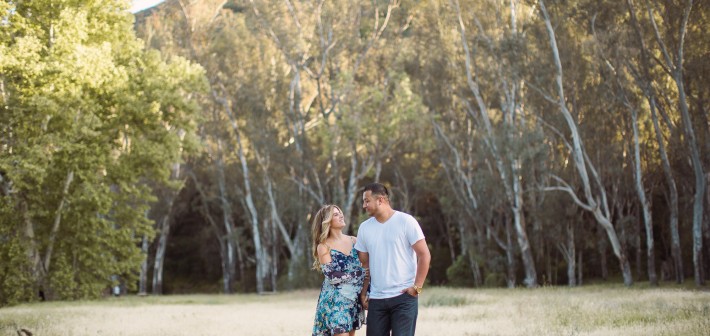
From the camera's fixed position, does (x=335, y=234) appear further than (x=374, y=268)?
Yes

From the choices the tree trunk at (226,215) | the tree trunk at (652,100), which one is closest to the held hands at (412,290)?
→ the tree trunk at (652,100)

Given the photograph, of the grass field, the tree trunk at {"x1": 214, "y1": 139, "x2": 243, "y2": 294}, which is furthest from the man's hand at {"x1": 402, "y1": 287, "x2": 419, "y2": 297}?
the tree trunk at {"x1": 214, "y1": 139, "x2": 243, "y2": 294}

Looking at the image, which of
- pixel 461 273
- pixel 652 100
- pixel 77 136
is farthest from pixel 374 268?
pixel 461 273

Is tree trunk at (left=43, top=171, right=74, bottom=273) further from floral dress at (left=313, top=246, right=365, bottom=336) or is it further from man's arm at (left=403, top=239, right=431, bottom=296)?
man's arm at (left=403, top=239, right=431, bottom=296)

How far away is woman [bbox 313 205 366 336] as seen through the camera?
25.1ft

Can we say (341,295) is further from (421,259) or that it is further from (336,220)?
(421,259)

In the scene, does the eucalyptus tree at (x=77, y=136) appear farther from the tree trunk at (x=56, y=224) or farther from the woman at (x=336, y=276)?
the woman at (x=336, y=276)

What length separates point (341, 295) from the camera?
7719 mm

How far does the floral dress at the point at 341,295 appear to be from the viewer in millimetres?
7668

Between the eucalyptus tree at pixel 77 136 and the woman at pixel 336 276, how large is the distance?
56.0 feet

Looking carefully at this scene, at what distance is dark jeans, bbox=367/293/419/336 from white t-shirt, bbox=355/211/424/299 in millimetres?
72

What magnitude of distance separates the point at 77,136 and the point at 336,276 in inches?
796

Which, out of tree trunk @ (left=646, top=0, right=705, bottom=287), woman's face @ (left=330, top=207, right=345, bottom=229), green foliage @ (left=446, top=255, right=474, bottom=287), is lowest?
green foliage @ (left=446, top=255, right=474, bottom=287)

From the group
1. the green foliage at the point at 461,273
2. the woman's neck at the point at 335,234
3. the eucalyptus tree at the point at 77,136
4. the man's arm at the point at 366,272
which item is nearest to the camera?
the man's arm at the point at 366,272
